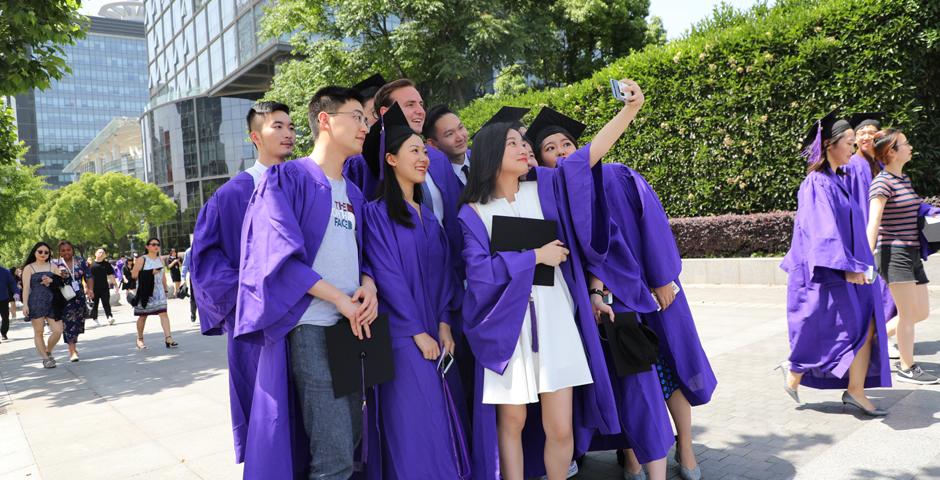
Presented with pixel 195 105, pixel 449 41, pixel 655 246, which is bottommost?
pixel 655 246

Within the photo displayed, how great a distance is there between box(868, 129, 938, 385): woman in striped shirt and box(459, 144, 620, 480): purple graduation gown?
2939 millimetres

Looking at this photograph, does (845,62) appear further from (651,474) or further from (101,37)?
(101,37)

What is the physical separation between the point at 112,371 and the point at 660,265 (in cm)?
784

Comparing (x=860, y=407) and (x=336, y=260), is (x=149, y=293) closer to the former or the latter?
(x=336, y=260)

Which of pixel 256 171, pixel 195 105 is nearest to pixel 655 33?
pixel 256 171

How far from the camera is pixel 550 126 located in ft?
11.8

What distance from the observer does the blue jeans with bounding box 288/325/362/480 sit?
250cm

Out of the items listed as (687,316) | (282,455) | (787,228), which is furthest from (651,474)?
(787,228)

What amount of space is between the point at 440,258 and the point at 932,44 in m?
8.96

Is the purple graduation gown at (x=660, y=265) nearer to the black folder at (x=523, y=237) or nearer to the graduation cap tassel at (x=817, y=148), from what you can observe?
the black folder at (x=523, y=237)

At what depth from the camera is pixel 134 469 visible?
13.4ft

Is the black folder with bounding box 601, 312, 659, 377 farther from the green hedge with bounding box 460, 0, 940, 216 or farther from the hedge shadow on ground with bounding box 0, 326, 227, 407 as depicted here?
the green hedge with bounding box 460, 0, 940, 216

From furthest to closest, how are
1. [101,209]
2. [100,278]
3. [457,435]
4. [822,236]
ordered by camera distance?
1. [101,209]
2. [100,278]
3. [822,236]
4. [457,435]

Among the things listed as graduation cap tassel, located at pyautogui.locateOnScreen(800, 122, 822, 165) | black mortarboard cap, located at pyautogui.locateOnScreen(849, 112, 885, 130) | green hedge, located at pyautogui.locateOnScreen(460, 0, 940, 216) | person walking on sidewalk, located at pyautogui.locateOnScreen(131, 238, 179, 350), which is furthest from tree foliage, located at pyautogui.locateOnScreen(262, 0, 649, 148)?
graduation cap tassel, located at pyautogui.locateOnScreen(800, 122, 822, 165)
